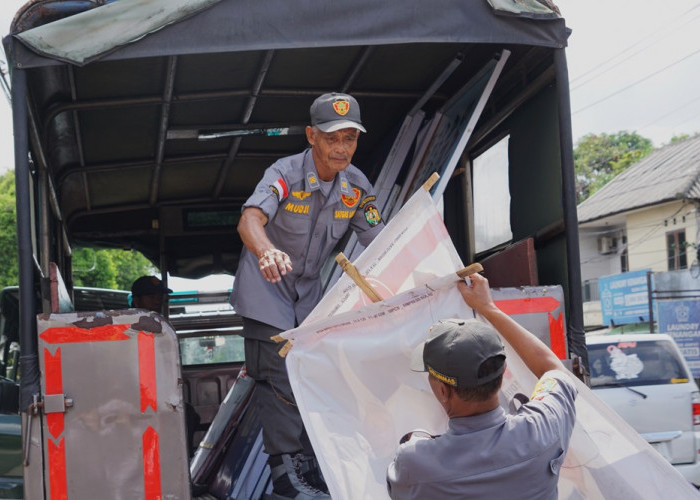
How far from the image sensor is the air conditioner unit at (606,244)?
3865 cm

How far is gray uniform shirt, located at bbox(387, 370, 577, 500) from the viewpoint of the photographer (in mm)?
2291

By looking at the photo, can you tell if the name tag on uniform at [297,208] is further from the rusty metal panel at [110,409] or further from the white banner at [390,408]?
the white banner at [390,408]

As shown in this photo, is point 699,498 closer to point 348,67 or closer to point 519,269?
point 519,269

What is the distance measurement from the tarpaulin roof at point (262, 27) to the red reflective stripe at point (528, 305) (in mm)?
1153

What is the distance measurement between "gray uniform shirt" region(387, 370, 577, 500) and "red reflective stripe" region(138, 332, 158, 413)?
1.24 m

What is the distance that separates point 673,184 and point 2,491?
3155 cm

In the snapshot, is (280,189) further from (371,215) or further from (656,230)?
(656,230)

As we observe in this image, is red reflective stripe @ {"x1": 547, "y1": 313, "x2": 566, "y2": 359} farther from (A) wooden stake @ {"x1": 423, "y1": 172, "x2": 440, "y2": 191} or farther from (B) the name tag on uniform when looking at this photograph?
(B) the name tag on uniform

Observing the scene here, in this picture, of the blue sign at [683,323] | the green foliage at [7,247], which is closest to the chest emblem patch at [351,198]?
the blue sign at [683,323]

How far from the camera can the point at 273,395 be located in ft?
12.7

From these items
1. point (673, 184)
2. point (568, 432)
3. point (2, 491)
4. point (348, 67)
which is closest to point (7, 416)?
point (2, 491)

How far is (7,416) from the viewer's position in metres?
5.57

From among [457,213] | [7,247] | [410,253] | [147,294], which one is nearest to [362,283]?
[410,253]

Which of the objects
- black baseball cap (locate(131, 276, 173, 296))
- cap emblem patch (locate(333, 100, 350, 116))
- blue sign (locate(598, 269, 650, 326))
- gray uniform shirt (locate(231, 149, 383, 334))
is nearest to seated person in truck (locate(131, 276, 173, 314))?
black baseball cap (locate(131, 276, 173, 296))
